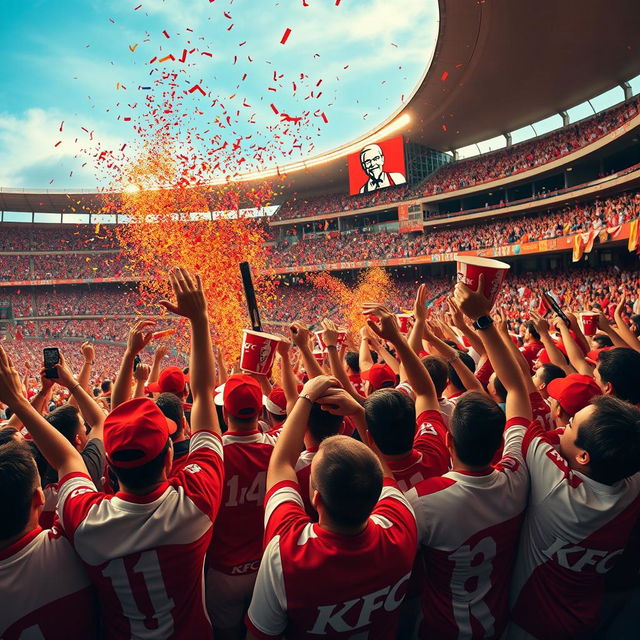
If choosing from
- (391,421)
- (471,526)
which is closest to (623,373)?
(471,526)

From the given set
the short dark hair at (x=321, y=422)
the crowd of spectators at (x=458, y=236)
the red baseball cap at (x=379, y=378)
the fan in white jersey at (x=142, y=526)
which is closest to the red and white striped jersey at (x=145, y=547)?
Result: the fan in white jersey at (x=142, y=526)

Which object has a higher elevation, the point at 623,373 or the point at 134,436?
the point at 134,436

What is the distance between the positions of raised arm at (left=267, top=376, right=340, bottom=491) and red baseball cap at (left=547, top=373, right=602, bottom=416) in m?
1.53

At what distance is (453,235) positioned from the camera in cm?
3175

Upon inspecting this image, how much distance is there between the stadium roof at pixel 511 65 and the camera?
54.7ft

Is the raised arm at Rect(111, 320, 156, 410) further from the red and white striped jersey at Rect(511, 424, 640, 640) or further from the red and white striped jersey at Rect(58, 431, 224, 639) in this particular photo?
the red and white striped jersey at Rect(511, 424, 640, 640)

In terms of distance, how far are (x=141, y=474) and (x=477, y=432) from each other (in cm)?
149

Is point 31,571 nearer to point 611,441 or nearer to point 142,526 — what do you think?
point 142,526

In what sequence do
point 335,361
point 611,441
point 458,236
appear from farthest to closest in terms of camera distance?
point 458,236
point 335,361
point 611,441

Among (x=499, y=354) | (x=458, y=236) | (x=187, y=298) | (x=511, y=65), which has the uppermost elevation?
(x=511, y=65)

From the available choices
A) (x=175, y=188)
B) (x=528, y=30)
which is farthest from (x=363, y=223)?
(x=528, y=30)

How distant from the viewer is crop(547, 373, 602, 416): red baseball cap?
2.61 metres

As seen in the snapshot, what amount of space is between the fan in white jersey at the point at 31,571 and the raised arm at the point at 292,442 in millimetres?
919

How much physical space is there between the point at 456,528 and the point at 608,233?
817 inches
